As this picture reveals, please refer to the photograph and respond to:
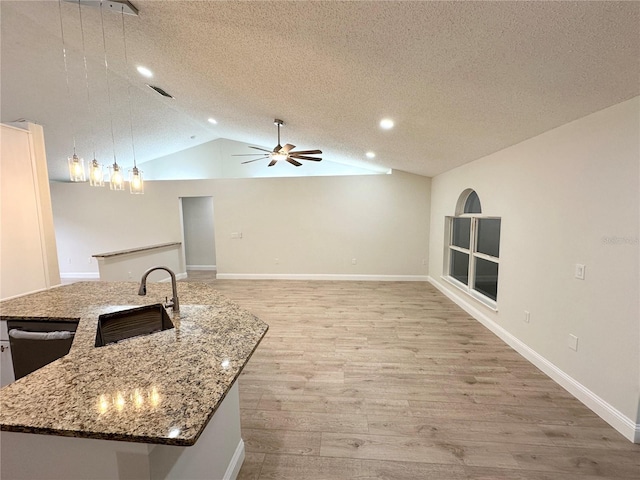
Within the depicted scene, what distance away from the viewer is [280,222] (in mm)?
6383

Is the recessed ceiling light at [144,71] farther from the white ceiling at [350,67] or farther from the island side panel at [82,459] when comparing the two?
the island side panel at [82,459]

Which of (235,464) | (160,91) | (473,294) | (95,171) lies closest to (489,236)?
(473,294)

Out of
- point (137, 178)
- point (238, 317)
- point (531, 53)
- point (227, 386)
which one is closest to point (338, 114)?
point (531, 53)

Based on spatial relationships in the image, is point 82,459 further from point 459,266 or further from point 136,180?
point 459,266

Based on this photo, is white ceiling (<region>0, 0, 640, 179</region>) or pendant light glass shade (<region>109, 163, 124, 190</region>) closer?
white ceiling (<region>0, 0, 640, 179</region>)

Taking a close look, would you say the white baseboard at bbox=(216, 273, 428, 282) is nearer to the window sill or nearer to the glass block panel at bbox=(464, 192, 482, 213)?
the window sill

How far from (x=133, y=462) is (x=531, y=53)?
2.63 m

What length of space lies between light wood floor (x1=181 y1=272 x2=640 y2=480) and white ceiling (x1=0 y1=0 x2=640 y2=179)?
2337 millimetres

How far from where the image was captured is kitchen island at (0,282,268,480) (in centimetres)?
81

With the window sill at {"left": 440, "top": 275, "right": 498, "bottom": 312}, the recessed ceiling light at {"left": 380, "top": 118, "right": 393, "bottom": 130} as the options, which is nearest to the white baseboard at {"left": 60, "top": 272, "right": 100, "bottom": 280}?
the recessed ceiling light at {"left": 380, "top": 118, "right": 393, "bottom": 130}

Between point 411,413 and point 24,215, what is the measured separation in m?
3.61

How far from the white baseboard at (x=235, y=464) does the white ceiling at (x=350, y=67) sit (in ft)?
8.64

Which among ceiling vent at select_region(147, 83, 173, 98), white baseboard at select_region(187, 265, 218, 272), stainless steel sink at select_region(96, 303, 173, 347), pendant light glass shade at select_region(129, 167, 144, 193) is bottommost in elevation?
white baseboard at select_region(187, 265, 218, 272)

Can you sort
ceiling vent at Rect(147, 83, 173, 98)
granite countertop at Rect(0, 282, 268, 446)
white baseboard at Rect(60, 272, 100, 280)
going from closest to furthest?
granite countertop at Rect(0, 282, 268, 446) < ceiling vent at Rect(147, 83, 173, 98) < white baseboard at Rect(60, 272, 100, 280)
